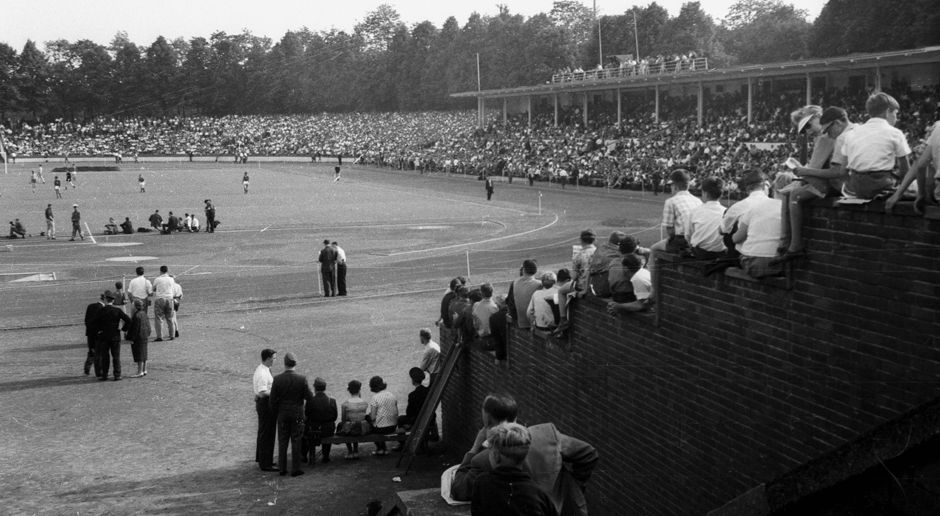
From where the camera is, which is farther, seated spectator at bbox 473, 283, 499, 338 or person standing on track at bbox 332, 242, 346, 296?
person standing on track at bbox 332, 242, 346, 296

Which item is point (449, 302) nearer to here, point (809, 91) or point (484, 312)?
point (484, 312)

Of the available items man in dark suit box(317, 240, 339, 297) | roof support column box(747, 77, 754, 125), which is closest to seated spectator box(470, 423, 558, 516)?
man in dark suit box(317, 240, 339, 297)

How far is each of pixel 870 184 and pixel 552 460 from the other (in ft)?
10.3

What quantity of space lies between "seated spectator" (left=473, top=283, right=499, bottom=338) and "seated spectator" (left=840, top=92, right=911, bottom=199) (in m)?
6.54

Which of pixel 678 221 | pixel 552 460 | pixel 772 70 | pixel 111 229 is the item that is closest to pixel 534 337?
pixel 678 221

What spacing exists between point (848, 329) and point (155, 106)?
566 feet

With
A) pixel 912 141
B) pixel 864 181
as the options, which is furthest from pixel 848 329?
pixel 912 141

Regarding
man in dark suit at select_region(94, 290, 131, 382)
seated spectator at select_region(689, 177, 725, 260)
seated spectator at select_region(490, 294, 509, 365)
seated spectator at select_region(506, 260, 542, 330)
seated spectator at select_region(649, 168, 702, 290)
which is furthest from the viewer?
man in dark suit at select_region(94, 290, 131, 382)

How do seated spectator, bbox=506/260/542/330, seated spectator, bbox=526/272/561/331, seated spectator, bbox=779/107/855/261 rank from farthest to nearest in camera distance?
1. seated spectator, bbox=506/260/542/330
2. seated spectator, bbox=526/272/561/331
3. seated spectator, bbox=779/107/855/261

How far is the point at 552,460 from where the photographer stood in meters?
5.80

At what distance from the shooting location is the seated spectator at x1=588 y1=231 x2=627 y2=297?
32.8 feet

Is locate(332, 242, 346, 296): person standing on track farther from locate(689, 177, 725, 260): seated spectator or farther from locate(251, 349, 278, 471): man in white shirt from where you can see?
locate(689, 177, 725, 260): seated spectator

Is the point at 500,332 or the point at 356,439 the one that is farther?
the point at 356,439

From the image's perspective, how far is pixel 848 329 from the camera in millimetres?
6809
